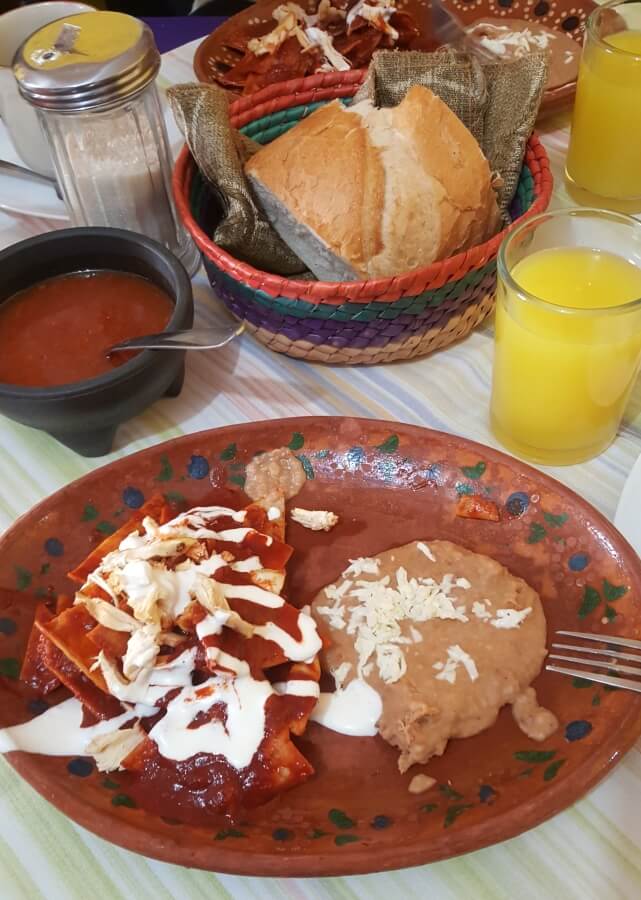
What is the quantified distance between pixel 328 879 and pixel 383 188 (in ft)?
2.52

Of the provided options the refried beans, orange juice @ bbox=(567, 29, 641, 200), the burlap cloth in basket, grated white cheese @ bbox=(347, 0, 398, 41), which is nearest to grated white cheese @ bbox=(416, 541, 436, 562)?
the refried beans

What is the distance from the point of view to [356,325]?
104cm

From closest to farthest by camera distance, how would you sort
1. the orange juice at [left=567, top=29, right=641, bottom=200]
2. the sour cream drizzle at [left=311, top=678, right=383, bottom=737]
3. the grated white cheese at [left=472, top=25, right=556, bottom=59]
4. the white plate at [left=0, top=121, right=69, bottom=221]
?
the sour cream drizzle at [left=311, top=678, right=383, bottom=737] → the orange juice at [left=567, top=29, right=641, bottom=200] → the white plate at [left=0, top=121, right=69, bottom=221] → the grated white cheese at [left=472, top=25, right=556, bottom=59]

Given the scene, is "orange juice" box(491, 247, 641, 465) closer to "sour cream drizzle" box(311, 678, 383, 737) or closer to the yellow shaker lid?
"sour cream drizzle" box(311, 678, 383, 737)

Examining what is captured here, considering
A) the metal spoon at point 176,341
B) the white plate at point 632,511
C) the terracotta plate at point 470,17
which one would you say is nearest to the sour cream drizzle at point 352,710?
the white plate at point 632,511


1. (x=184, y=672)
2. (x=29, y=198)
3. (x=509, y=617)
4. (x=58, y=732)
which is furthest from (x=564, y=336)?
(x=29, y=198)

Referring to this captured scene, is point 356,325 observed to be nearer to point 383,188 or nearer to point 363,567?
point 383,188

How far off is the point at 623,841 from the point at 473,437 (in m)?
0.52

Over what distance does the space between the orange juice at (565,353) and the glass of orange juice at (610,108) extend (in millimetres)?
372

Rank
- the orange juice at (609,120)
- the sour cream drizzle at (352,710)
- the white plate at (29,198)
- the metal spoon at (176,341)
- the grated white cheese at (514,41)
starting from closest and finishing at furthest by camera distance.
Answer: the sour cream drizzle at (352,710), the metal spoon at (176,341), the orange juice at (609,120), the white plate at (29,198), the grated white cheese at (514,41)

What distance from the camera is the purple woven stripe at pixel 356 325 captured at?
3.41 feet

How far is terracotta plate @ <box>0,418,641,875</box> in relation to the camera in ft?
2.20

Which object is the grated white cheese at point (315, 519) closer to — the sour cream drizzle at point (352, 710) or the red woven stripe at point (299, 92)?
the sour cream drizzle at point (352, 710)

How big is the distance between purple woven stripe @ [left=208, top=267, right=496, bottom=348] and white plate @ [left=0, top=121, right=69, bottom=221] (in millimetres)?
401
